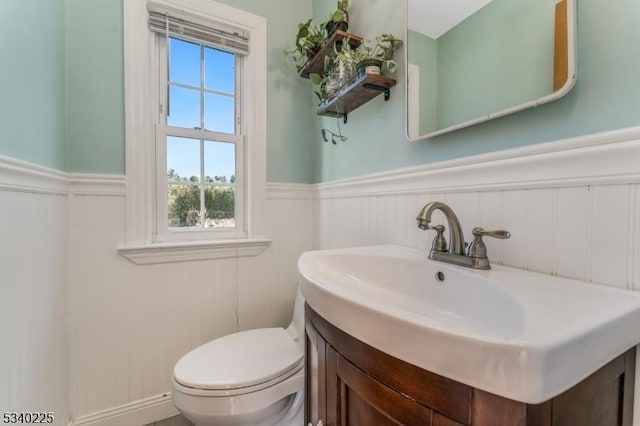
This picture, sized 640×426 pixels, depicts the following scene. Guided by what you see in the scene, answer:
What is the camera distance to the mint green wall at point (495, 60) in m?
0.62

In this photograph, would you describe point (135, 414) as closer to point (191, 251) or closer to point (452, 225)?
point (191, 251)

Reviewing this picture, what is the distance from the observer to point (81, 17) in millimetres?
1180

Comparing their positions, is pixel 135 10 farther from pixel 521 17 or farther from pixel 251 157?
pixel 521 17

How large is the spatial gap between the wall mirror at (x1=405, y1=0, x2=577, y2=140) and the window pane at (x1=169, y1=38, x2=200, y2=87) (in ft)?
3.61

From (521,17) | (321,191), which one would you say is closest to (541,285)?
(521,17)

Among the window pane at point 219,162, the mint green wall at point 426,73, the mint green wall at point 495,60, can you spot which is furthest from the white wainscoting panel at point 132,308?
A: the mint green wall at point 495,60

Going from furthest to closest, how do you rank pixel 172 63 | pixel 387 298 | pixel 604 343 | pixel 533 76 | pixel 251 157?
pixel 251 157
pixel 172 63
pixel 387 298
pixel 533 76
pixel 604 343

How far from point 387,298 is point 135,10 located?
5.37 feet

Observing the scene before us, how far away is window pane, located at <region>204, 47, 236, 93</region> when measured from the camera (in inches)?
59.1

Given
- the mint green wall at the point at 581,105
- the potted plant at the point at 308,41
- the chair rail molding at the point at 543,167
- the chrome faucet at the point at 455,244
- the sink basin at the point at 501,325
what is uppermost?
the potted plant at the point at 308,41

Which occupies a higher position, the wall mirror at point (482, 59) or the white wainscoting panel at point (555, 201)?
the wall mirror at point (482, 59)

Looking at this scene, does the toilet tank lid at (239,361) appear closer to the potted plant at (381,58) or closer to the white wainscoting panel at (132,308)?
the white wainscoting panel at (132,308)

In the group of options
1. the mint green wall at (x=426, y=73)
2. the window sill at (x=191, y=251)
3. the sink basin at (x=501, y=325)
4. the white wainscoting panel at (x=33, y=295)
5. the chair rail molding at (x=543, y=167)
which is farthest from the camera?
the window sill at (x=191, y=251)

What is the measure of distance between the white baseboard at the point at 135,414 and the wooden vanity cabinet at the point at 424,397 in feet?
3.76
